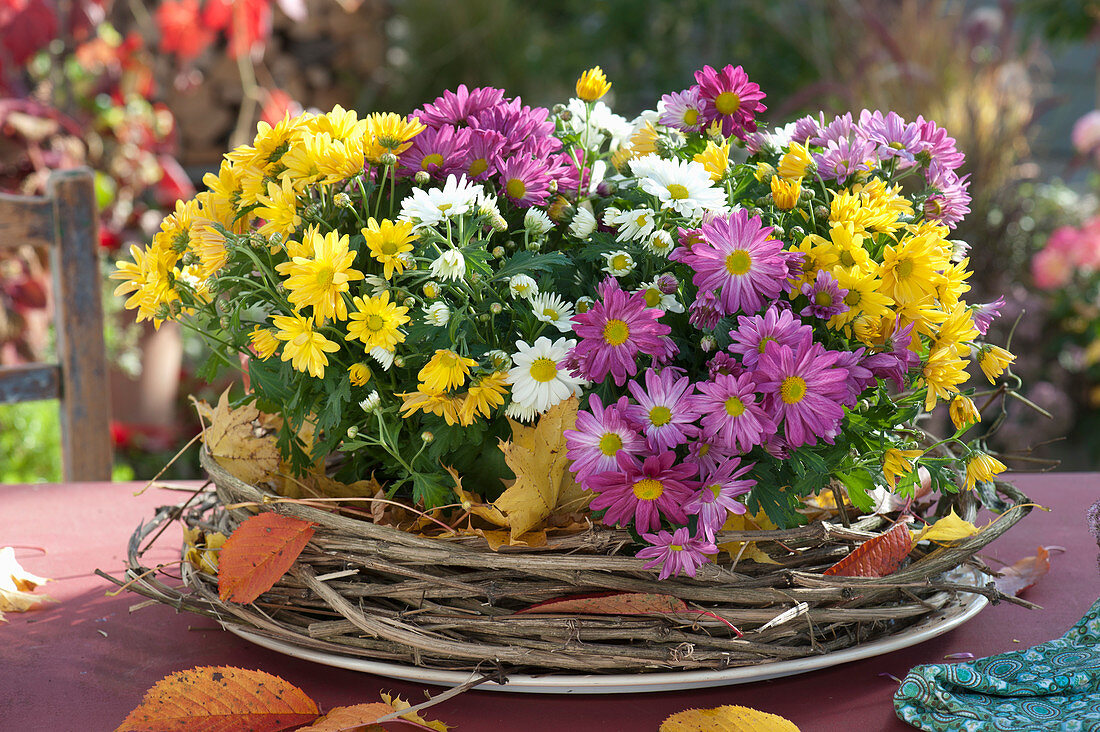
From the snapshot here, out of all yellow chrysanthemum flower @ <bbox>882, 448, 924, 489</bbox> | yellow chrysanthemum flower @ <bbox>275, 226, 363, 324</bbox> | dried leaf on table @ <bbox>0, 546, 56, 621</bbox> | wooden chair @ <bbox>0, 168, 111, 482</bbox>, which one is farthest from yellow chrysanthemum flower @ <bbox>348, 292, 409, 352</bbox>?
wooden chair @ <bbox>0, 168, 111, 482</bbox>

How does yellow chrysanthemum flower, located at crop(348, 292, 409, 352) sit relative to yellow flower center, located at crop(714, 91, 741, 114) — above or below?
below

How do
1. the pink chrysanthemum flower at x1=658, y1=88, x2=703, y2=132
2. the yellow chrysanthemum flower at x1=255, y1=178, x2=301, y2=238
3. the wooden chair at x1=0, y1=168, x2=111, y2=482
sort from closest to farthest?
the yellow chrysanthemum flower at x1=255, y1=178, x2=301, y2=238 → the pink chrysanthemum flower at x1=658, y1=88, x2=703, y2=132 → the wooden chair at x1=0, y1=168, x2=111, y2=482

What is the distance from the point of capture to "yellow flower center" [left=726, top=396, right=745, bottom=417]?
553 mm

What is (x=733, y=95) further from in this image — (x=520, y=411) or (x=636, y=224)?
(x=520, y=411)

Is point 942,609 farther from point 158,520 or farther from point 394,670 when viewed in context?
point 158,520

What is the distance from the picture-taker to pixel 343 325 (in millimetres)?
653

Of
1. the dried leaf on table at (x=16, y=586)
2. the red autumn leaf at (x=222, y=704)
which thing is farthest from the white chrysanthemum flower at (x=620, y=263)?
the dried leaf on table at (x=16, y=586)

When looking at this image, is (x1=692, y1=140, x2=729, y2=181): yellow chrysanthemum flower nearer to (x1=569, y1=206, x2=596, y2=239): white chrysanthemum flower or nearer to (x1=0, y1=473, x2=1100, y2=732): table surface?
(x1=569, y1=206, x2=596, y2=239): white chrysanthemum flower

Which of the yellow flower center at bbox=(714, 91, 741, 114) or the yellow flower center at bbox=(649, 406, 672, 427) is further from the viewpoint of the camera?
the yellow flower center at bbox=(714, 91, 741, 114)

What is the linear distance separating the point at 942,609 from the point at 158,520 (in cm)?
64

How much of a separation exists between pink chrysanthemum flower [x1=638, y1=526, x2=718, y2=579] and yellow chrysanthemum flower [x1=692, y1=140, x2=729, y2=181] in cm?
26

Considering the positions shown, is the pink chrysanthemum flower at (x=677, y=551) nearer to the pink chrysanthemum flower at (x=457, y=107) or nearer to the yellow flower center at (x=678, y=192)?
the yellow flower center at (x=678, y=192)

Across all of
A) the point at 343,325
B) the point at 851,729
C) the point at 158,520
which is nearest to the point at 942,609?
the point at 851,729

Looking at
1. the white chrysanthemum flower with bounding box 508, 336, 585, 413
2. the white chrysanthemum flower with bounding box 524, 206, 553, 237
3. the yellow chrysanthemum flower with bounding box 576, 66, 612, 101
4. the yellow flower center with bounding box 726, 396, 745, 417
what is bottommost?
the yellow flower center with bounding box 726, 396, 745, 417
